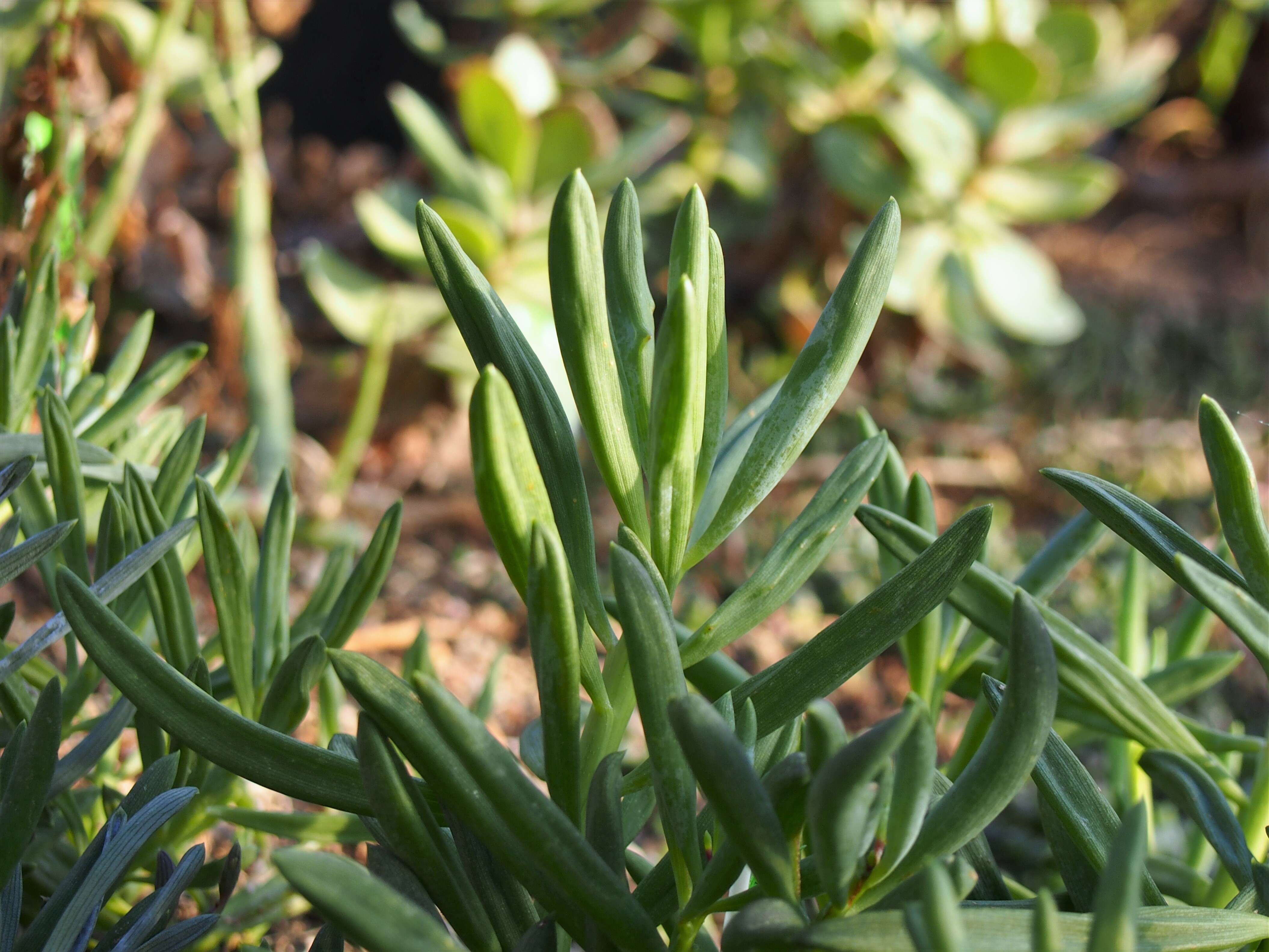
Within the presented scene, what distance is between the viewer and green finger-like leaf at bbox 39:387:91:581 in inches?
11.5

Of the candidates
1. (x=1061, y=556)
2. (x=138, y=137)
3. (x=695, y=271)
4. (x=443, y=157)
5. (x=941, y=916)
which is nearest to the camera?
(x=941, y=916)

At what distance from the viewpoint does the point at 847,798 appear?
0.18 meters

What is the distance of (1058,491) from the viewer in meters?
1.43

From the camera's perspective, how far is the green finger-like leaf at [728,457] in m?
0.29

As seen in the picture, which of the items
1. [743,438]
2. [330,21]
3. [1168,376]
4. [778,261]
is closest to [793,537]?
[743,438]

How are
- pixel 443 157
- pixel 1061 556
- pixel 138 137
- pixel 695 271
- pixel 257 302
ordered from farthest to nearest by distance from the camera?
pixel 443 157 → pixel 257 302 → pixel 138 137 → pixel 1061 556 → pixel 695 271

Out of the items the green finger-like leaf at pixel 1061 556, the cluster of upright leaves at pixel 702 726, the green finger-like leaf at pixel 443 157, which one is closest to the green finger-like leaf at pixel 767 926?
the cluster of upright leaves at pixel 702 726

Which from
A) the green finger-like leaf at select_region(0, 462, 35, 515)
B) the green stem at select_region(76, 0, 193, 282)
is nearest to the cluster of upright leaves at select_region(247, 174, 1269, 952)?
the green finger-like leaf at select_region(0, 462, 35, 515)

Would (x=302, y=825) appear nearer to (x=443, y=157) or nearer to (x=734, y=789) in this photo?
(x=734, y=789)

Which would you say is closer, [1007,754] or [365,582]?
[1007,754]

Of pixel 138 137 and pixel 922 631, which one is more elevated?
pixel 138 137

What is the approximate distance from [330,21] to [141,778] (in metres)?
1.80

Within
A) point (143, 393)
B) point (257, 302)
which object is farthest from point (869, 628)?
point (257, 302)

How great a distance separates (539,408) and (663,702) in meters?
0.08
